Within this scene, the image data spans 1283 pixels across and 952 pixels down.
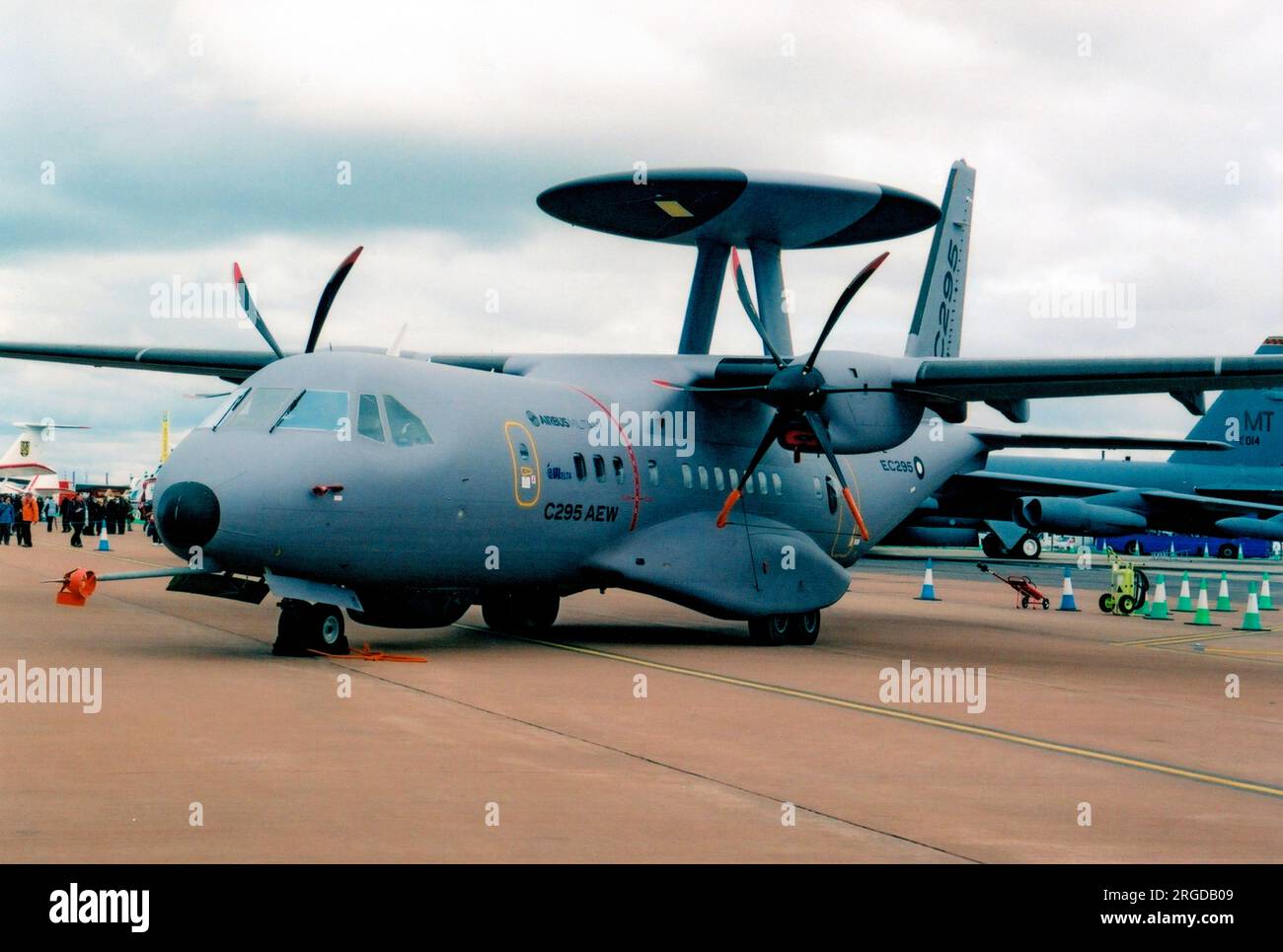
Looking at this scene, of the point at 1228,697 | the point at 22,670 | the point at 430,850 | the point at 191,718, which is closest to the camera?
the point at 430,850

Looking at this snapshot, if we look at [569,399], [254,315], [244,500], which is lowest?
[244,500]

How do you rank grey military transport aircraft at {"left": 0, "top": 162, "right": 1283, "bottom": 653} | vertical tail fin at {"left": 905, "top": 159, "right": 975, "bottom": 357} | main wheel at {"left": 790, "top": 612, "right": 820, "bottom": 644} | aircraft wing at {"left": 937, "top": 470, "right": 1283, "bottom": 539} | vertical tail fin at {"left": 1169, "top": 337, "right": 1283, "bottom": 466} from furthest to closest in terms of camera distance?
vertical tail fin at {"left": 1169, "top": 337, "right": 1283, "bottom": 466} < aircraft wing at {"left": 937, "top": 470, "right": 1283, "bottom": 539} < vertical tail fin at {"left": 905, "top": 159, "right": 975, "bottom": 357} < main wheel at {"left": 790, "top": 612, "right": 820, "bottom": 644} < grey military transport aircraft at {"left": 0, "top": 162, "right": 1283, "bottom": 653}

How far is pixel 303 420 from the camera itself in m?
13.0

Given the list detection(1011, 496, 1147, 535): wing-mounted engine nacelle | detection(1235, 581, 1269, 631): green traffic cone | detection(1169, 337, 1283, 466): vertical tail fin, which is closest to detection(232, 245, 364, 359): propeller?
detection(1235, 581, 1269, 631): green traffic cone

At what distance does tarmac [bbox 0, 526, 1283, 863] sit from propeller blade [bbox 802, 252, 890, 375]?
11.9ft

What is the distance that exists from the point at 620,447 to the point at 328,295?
392 cm

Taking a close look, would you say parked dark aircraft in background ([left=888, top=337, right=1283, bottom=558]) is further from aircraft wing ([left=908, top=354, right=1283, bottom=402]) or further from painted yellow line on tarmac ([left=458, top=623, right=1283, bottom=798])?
painted yellow line on tarmac ([left=458, top=623, right=1283, bottom=798])

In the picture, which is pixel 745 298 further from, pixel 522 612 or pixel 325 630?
pixel 325 630

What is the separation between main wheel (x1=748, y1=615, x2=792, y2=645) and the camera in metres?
17.3

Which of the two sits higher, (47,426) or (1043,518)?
(47,426)

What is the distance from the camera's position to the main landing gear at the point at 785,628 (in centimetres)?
1731
